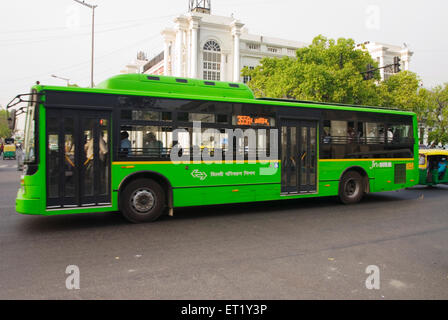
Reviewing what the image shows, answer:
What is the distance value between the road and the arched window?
50.6m

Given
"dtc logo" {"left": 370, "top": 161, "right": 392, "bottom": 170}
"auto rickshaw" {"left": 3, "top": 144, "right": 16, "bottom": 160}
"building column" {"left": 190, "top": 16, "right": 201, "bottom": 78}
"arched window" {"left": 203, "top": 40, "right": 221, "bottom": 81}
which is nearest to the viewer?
"dtc logo" {"left": 370, "top": 161, "right": 392, "bottom": 170}

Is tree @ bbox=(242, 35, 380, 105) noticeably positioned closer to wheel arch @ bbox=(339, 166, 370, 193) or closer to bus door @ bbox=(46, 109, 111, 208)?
wheel arch @ bbox=(339, 166, 370, 193)

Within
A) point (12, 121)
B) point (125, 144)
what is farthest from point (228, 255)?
point (12, 121)

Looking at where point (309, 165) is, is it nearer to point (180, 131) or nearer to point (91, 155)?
point (180, 131)

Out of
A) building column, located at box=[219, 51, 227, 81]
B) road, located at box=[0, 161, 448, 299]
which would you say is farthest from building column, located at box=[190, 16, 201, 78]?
road, located at box=[0, 161, 448, 299]

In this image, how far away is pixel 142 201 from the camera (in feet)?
25.3

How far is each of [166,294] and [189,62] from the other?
53.8 m

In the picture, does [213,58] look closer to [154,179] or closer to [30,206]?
[154,179]

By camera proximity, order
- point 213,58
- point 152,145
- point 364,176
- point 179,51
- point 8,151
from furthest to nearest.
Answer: point 213,58 < point 179,51 < point 8,151 < point 364,176 < point 152,145

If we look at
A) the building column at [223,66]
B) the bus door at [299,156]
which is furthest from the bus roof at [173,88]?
the building column at [223,66]

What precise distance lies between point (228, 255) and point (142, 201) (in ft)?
10.0

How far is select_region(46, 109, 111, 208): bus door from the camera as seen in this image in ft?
22.9

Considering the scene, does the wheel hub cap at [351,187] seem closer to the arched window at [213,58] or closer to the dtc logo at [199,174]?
the dtc logo at [199,174]

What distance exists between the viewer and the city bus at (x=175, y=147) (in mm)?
7016
